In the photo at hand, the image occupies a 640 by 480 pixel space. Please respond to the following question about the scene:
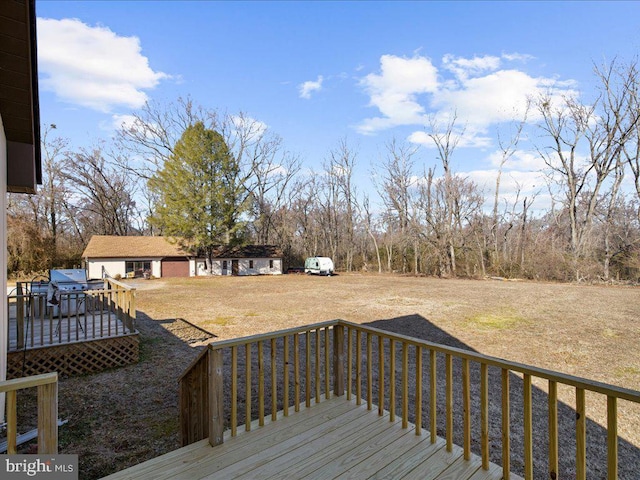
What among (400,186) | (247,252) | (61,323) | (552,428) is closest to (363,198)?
(400,186)

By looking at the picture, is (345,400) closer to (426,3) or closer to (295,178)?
(426,3)

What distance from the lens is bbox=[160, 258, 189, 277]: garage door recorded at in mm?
25164

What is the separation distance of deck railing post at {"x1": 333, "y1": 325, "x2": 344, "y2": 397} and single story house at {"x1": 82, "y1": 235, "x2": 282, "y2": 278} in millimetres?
22350

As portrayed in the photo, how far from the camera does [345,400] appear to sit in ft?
10.8

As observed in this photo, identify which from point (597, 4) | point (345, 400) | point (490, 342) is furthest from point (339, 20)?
point (345, 400)

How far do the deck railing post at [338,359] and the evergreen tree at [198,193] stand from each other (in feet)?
74.0

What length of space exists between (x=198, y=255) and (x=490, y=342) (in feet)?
79.9

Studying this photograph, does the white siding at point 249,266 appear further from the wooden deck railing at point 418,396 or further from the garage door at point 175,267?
the wooden deck railing at point 418,396

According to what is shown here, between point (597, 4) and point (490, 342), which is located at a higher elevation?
point (597, 4)

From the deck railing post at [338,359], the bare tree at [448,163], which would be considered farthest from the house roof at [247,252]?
the deck railing post at [338,359]

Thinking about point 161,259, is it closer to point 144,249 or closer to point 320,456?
point 144,249

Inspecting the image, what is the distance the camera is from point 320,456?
7.71 feet

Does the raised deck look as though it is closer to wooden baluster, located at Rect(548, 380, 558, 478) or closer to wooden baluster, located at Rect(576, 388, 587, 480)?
wooden baluster, located at Rect(548, 380, 558, 478)

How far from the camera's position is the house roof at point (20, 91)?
2.27 m
